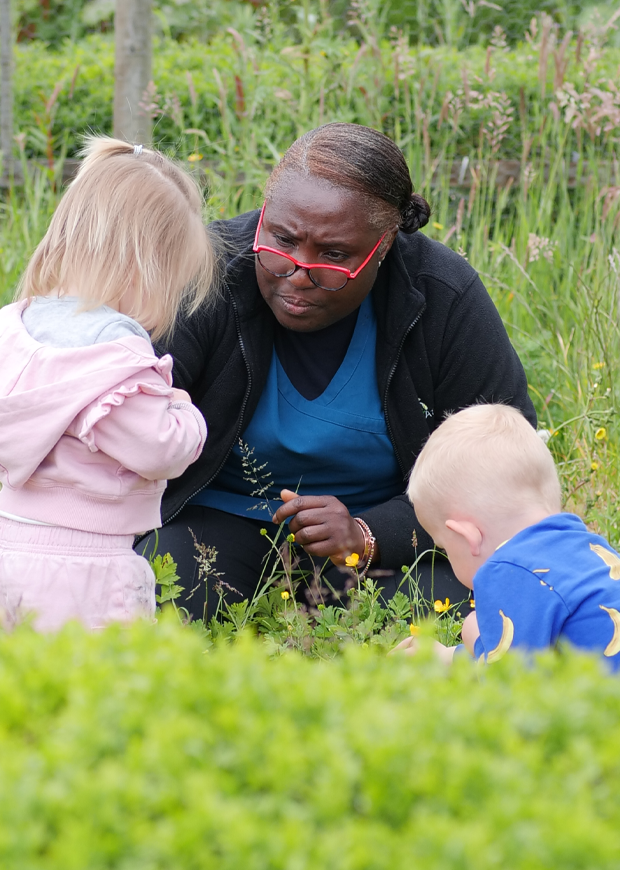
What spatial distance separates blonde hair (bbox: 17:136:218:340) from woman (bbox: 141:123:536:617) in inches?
14.1

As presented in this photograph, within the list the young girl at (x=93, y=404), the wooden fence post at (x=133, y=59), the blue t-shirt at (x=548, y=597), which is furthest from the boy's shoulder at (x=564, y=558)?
the wooden fence post at (x=133, y=59)

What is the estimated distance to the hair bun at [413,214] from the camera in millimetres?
2629

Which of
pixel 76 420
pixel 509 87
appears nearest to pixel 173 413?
pixel 76 420

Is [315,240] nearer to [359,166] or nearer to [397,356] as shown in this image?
[359,166]

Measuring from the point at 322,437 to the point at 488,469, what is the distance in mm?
867

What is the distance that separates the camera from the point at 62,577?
2051mm

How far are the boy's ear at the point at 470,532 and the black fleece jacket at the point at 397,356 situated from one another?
2.45 ft

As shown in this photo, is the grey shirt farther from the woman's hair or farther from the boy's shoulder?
the boy's shoulder

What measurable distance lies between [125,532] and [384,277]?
3.67ft

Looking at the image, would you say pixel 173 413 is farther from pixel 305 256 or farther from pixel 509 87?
pixel 509 87

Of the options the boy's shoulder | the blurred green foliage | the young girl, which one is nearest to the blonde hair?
the young girl

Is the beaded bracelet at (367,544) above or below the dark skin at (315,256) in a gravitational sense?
below

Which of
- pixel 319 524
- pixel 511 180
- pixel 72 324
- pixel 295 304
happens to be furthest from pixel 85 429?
pixel 511 180

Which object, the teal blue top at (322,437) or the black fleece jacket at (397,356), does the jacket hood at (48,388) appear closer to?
the black fleece jacket at (397,356)
